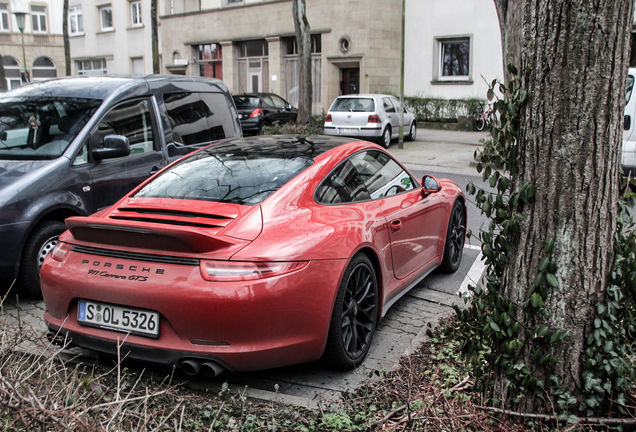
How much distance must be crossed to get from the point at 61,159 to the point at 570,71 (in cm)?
436

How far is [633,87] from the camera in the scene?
33.2ft

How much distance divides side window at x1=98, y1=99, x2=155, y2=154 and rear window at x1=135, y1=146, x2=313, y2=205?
168cm

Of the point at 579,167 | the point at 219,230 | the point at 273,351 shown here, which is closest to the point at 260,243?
the point at 219,230

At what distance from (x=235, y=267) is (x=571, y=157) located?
5.77ft

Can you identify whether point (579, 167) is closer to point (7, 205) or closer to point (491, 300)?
point (491, 300)

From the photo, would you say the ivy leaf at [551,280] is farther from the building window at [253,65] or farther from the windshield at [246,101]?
the building window at [253,65]

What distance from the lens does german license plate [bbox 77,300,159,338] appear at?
3357 mm

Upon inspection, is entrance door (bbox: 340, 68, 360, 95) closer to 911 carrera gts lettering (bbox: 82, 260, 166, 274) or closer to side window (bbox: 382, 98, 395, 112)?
side window (bbox: 382, 98, 395, 112)

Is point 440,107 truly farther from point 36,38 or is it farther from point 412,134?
point 36,38

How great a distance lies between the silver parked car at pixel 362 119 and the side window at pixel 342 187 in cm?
1391

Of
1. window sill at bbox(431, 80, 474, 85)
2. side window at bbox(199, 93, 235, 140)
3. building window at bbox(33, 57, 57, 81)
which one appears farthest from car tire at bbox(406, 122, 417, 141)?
building window at bbox(33, 57, 57, 81)

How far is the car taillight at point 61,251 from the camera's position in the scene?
147 inches

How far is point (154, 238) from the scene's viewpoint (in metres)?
3.39

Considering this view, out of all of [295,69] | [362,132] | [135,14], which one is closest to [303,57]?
[362,132]
